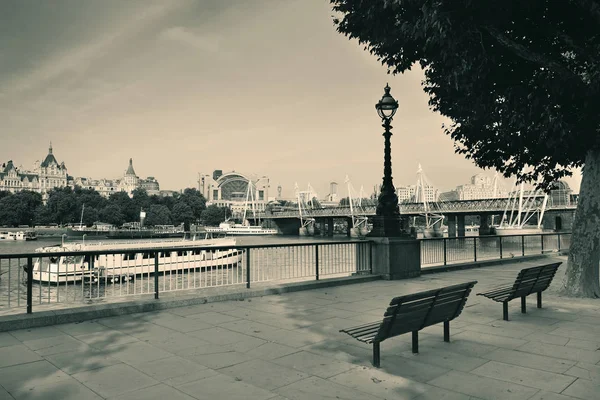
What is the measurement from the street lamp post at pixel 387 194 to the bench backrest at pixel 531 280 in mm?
5036

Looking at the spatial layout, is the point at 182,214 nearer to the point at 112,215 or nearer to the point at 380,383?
the point at 112,215

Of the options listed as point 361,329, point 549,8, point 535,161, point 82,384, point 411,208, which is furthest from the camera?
point 411,208

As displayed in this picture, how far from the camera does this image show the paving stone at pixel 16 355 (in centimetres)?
568

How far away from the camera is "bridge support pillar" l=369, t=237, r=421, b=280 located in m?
13.6

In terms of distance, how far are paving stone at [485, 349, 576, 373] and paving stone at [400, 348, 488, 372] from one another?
0.28 m

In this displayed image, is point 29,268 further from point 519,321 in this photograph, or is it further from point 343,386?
point 519,321

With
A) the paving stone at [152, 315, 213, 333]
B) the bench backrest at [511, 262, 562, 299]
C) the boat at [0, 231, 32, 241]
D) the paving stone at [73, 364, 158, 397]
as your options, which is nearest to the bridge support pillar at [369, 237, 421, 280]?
the bench backrest at [511, 262, 562, 299]

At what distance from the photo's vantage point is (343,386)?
4867 millimetres

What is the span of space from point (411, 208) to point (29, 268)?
97.4 metres

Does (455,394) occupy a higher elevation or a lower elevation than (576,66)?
lower

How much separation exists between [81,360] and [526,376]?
5.14m

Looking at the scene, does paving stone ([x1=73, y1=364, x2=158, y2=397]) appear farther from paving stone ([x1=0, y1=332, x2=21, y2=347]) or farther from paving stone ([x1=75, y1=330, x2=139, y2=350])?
paving stone ([x1=0, y1=332, x2=21, y2=347])

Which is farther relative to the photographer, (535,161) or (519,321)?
(535,161)

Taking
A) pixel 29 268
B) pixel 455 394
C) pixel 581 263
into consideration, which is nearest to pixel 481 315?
pixel 581 263
